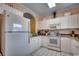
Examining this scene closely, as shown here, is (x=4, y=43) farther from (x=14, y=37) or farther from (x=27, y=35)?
(x=27, y=35)

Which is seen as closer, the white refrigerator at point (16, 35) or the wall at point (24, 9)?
the white refrigerator at point (16, 35)

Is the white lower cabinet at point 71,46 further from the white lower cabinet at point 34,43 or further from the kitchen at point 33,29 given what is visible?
the white lower cabinet at point 34,43

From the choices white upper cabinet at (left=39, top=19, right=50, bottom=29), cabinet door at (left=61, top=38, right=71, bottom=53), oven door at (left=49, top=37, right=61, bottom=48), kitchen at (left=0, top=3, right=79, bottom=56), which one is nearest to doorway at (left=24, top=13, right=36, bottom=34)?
kitchen at (left=0, top=3, right=79, bottom=56)

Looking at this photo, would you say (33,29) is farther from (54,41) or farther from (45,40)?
(54,41)

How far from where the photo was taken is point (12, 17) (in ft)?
2.65

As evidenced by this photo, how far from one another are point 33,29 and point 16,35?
0.30 meters

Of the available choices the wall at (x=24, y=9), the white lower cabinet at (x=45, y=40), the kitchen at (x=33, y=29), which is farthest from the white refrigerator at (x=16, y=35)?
the white lower cabinet at (x=45, y=40)

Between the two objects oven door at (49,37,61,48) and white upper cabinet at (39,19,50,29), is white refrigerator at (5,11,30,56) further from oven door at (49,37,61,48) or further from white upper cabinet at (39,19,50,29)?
oven door at (49,37,61,48)

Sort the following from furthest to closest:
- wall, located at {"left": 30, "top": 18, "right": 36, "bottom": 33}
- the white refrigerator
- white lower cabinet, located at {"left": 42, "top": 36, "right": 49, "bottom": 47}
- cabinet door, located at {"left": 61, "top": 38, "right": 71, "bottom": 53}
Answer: cabinet door, located at {"left": 61, "top": 38, "right": 71, "bottom": 53}, white lower cabinet, located at {"left": 42, "top": 36, "right": 49, "bottom": 47}, wall, located at {"left": 30, "top": 18, "right": 36, "bottom": 33}, the white refrigerator

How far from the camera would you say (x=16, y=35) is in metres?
0.86

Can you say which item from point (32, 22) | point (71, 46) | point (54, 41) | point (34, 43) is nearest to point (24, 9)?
point (32, 22)

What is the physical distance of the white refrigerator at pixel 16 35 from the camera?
2.50ft

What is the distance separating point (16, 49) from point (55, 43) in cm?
69

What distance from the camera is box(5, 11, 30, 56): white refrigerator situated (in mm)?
762
